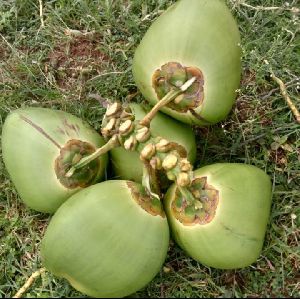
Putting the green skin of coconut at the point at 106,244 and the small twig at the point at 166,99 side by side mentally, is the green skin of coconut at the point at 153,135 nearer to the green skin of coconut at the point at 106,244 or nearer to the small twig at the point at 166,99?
the small twig at the point at 166,99

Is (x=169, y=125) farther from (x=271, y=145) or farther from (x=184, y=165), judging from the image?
(x=271, y=145)

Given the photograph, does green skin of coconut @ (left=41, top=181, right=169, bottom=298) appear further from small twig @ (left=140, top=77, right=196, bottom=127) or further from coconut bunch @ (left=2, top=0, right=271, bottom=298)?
small twig @ (left=140, top=77, right=196, bottom=127)

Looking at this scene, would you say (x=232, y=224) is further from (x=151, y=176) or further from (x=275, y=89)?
(x=275, y=89)

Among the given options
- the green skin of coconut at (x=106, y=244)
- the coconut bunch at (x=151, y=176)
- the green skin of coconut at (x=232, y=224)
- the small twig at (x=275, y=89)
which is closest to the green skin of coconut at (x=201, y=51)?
the coconut bunch at (x=151, y=176)

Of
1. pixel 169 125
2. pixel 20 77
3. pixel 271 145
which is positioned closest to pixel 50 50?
pixel 20 77

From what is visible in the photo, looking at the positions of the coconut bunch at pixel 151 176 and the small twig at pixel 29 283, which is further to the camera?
the small twig at pixel 29 283

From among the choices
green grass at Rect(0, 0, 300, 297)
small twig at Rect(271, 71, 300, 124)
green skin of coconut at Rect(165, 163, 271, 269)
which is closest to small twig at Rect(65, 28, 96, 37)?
green grass at Rect(0, 0, 300, 297)
